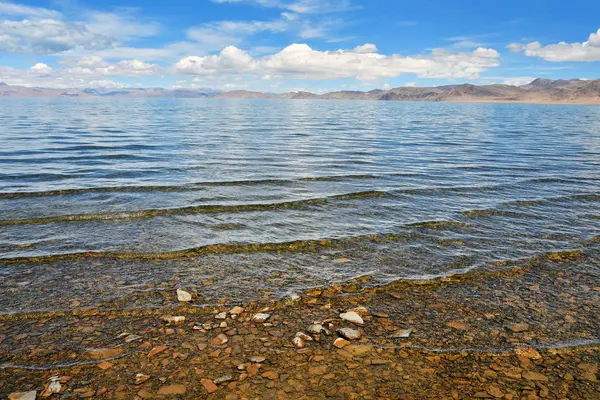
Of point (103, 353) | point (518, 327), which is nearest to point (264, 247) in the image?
point (103, 353)

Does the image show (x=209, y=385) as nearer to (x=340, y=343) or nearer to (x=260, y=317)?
(x=260, y=317)

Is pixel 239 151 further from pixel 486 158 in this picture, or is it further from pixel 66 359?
pixel 66 359

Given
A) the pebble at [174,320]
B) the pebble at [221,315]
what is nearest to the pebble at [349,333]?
the pebble at [221,315]

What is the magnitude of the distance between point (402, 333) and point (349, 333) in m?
0.81

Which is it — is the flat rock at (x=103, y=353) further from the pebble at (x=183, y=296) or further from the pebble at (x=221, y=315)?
the pebble at (x=183, y=296)

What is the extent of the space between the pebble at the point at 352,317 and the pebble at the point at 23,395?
4171 millimetres

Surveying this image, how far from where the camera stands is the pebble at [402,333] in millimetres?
5977

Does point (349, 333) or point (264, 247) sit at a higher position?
point (349, 333)

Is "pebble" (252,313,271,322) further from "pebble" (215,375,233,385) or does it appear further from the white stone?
"pebble" (215,375,233,385)

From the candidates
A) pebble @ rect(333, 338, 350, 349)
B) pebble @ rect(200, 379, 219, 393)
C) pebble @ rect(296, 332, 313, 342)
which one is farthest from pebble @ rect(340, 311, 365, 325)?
pebble @ rect(200, 379, 219, 393)

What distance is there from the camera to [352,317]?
21.2 ft

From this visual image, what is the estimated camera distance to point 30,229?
36.1 feet

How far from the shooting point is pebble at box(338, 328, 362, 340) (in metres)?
5.89

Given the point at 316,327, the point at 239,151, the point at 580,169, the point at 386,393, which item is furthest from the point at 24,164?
the point at 580,169
